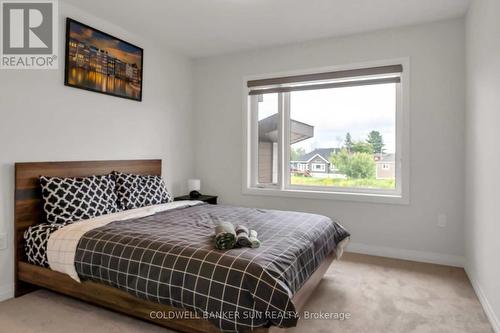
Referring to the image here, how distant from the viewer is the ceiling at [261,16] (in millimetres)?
2904

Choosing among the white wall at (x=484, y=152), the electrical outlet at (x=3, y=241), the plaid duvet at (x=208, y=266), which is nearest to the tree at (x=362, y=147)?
the white wall at (x=484, y=152)

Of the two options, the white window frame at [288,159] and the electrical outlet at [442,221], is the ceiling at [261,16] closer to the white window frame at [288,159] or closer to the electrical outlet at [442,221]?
the white window frame at [288,159]

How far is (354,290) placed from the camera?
2613mm

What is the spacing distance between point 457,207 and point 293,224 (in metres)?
1.87

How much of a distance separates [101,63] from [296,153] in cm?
245

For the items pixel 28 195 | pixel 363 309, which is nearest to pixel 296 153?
pixel 363 309

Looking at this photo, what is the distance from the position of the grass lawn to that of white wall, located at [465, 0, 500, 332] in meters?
0.77

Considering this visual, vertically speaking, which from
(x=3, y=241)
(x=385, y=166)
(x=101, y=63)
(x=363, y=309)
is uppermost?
(x=101, y=63)

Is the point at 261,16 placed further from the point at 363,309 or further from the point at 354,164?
the point at 363,309

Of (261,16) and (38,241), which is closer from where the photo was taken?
(38,241)

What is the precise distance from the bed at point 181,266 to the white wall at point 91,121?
0.11 metres

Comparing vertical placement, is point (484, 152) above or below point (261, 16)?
below

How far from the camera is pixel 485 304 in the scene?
2285 mm

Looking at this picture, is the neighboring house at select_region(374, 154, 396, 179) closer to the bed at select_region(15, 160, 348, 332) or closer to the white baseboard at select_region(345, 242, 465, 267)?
the white baseboard at select_region(345, 242, 465, 267)
